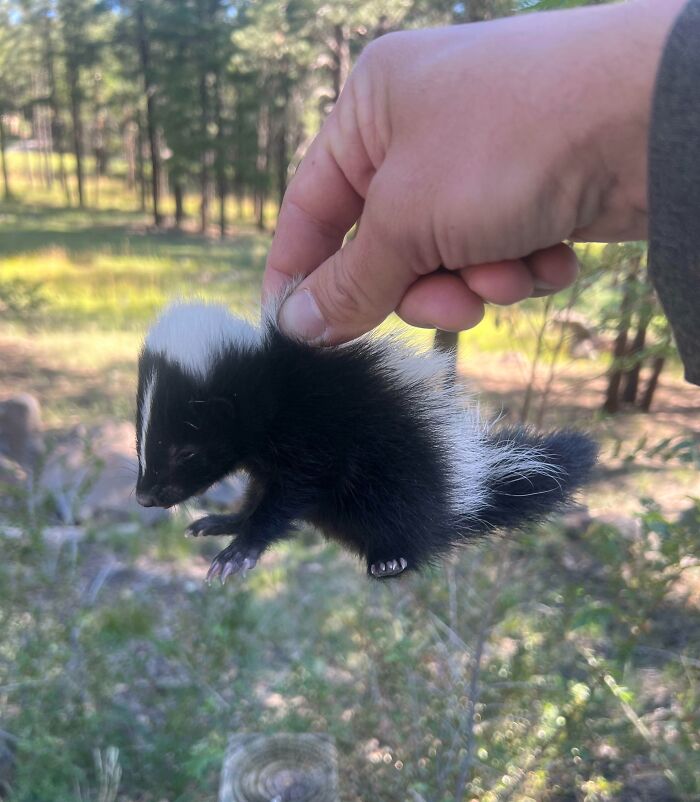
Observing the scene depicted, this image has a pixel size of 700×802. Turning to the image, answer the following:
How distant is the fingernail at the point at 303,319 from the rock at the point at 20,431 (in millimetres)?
5498

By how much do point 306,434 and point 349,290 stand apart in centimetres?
38

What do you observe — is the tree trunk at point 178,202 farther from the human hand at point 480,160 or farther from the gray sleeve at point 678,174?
the gray sleeve at point 678,174

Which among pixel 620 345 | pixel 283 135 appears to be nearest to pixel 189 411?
pixel 620 345

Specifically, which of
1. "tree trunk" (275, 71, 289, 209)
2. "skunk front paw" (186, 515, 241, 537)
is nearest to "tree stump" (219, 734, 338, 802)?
"skunk front paw" (186, 515, 241, 537)

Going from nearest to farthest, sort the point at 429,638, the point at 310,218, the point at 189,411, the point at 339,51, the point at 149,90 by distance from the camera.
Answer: the point at 189,411 → the point at 310,218 → the point at 429,638 → the point at 339,51 → the point at 149,90

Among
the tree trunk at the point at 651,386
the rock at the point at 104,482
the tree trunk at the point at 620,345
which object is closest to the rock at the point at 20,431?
the rock at the point at 104,482

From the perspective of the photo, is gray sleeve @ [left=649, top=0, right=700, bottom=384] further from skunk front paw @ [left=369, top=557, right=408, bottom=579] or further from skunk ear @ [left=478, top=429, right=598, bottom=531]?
skunk front paw @ [left=369, top=557, right=408, bottom=579]

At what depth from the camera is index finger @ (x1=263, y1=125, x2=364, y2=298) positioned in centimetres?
188

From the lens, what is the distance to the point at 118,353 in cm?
1001

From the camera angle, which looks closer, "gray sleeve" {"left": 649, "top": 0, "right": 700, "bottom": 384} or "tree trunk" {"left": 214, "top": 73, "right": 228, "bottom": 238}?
"gray sleeve" {"left": 649, "top": 0, "right": 700, "bottom": 384}

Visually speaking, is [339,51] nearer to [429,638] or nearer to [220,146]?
[429,638]

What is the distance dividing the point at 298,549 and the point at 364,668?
2.01 meters

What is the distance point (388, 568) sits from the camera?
161 cm

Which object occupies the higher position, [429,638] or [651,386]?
[429,638]
